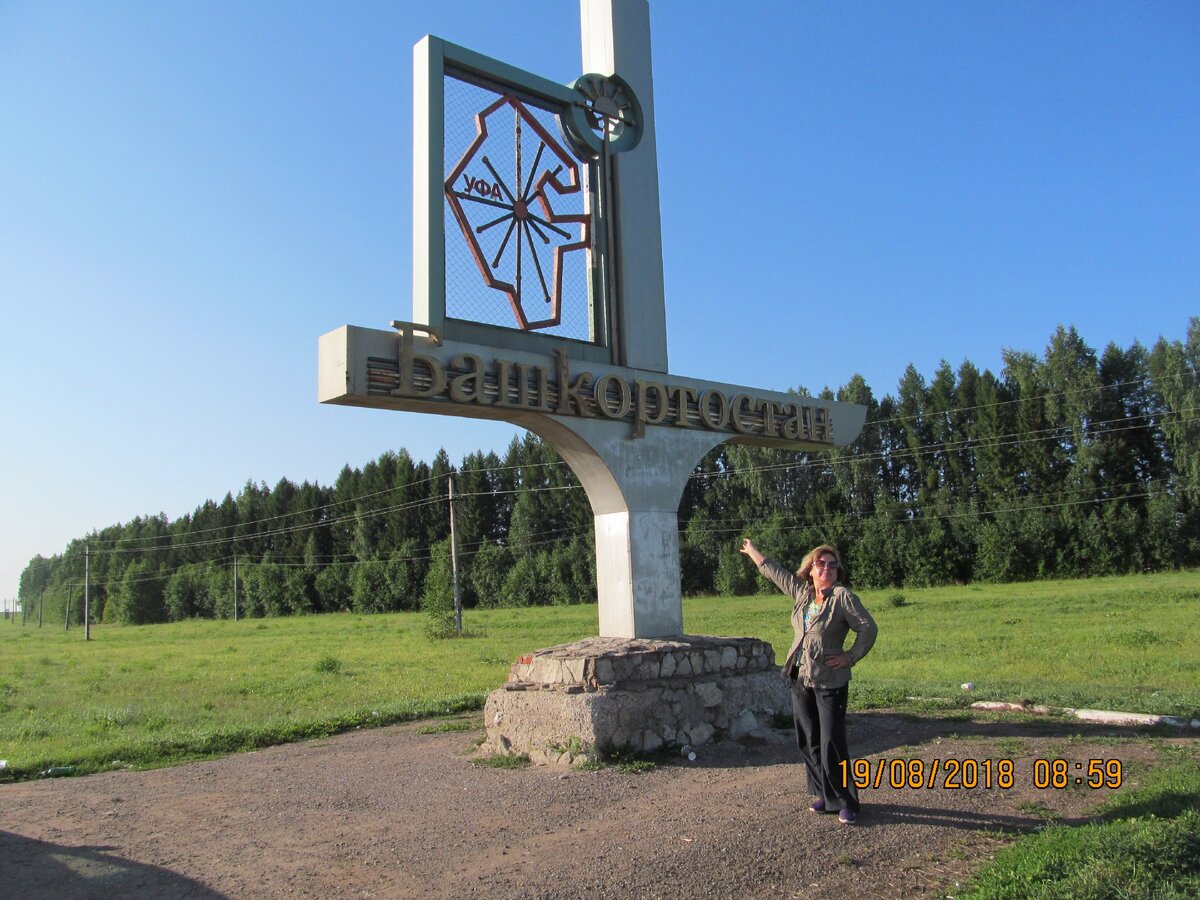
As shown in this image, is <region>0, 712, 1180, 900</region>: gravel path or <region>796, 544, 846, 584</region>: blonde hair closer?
Answer: <region>0, 712, 1180, 900</region>: gravel path

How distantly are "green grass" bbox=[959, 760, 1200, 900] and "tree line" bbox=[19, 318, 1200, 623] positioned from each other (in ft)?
87.4

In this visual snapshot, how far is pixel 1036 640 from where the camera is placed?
60.4 feet

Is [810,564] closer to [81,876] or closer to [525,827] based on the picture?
[525,827]

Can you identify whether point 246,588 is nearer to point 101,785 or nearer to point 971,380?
point 971,380

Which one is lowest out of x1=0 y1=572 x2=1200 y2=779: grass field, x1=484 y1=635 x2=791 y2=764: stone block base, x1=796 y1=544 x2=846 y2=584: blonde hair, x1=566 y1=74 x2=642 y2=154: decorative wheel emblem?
x1=0 y1=572 x2=1200 y2=779: grass field

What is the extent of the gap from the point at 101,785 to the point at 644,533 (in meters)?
4.97

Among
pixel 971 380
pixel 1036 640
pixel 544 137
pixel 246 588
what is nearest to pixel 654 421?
pixel 544 137

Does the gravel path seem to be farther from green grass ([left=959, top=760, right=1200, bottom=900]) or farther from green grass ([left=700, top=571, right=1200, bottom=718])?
green grass ([left=700, top=571, right=1200, bottom=718])

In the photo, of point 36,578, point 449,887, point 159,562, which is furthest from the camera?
point 36,578

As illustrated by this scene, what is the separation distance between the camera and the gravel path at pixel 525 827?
4.59 metres
